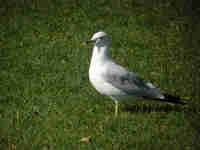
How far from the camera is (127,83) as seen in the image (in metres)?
5.96

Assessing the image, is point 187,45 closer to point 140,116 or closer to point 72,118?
point 140,116

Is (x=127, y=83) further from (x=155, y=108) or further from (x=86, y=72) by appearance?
(x=86, y=72)

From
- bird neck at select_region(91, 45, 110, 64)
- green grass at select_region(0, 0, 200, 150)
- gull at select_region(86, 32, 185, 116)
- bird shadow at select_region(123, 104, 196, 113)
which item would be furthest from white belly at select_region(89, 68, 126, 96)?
bird shadow at select_region(123, 104, 196, 113)

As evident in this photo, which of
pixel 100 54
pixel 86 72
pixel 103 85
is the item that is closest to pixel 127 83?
pixel 103 85

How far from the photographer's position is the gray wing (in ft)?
19.3

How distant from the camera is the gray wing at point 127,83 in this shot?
19.3 feet

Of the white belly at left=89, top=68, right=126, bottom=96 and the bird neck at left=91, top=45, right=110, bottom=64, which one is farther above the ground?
the bird neck at left=91, top=45, right=110, bottom=64

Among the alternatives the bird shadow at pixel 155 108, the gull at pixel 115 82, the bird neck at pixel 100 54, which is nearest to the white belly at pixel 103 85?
the gull at pixel 115 82

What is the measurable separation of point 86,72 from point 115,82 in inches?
77.6

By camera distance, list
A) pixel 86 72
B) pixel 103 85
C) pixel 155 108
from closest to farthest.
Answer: pixel 103 85 → pixel 155 108 → pixel 86 72

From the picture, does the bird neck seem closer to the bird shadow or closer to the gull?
the gull

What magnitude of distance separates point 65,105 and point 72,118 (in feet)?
1.56

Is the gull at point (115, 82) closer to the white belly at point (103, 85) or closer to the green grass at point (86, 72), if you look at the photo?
the white belly at point (103, 85)

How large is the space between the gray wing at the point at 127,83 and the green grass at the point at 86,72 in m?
0.39
